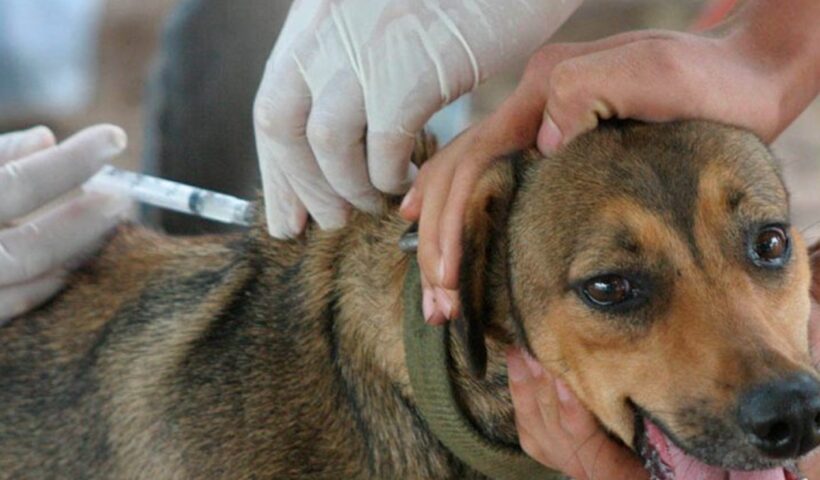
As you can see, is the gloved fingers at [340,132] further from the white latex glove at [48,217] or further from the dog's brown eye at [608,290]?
the white latex glove at [48,217]

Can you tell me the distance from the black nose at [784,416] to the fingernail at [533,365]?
39 centimetres

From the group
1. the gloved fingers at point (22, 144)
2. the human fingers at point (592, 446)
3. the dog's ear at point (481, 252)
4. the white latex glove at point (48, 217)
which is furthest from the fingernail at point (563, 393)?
the gloved fingers at point (22, 144)

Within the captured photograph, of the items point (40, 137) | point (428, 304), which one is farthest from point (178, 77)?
point (428, 304)

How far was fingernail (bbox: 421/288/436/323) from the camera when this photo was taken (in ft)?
6.71

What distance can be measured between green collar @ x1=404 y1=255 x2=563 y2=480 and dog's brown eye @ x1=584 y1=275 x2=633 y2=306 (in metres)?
0.27

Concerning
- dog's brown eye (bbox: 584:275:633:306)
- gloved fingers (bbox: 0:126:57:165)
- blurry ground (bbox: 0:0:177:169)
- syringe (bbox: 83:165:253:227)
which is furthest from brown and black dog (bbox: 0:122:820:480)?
blurry ground (bbox: 0:0:177:169)

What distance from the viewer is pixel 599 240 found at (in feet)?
6.39

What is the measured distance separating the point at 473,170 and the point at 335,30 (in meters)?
0.34

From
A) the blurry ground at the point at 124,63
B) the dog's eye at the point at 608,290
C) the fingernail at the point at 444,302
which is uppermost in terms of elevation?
the dog's eye at the point at 608,290

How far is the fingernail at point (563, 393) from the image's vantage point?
6.67 ft

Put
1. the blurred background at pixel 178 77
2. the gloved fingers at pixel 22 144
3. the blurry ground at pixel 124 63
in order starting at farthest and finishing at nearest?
the blurry ground at pixel 124 63 → the blurred background at pixel 178 77 → the gloved fingers at pixel 22 144

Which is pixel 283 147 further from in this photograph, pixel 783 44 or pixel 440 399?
pixel 783 44

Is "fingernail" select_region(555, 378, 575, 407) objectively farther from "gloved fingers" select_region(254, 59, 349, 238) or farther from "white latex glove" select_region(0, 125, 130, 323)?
"white latex glove" select_region(0, 125, 130, 323)

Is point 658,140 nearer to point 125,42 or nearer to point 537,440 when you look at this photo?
point 537,440
